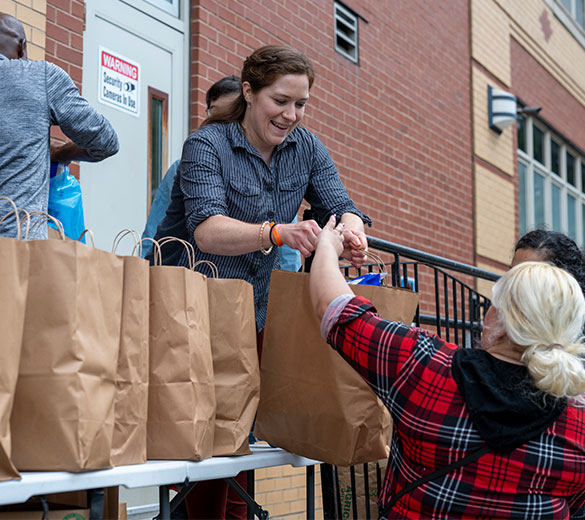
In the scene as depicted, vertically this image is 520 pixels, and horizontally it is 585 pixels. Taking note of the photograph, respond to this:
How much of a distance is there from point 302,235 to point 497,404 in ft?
2.46

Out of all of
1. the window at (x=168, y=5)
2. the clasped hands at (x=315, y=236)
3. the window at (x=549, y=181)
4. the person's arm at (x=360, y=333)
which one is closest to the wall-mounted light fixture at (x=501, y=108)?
the window at (x=549, y=181)

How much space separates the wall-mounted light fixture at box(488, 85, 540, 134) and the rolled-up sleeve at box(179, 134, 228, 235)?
6568 millimetres

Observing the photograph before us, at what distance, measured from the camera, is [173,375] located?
2.10 m

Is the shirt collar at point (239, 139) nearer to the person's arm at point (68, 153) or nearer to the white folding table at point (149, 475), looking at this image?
the person's arm at point (68, 153)

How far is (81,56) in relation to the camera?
4.33 metres

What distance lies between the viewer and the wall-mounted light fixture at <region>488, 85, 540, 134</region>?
342 inches

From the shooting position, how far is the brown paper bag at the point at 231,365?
228 cm

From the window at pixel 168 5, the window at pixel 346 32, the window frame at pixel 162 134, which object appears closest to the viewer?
the window frame at pixel 162 134

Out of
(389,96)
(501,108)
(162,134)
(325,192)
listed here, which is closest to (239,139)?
(325,192)

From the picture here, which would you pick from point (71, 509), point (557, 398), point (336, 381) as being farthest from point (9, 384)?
point (557, 398)

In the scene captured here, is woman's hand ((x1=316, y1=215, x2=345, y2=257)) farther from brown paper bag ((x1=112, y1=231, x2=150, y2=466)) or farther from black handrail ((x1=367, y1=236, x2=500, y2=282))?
black handrail ((x1=367, y1=236, x2=500, y2=282))

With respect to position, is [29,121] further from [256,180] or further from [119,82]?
[119,82]

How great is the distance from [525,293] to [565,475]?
0.45m

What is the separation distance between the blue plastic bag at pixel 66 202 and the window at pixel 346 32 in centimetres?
396
